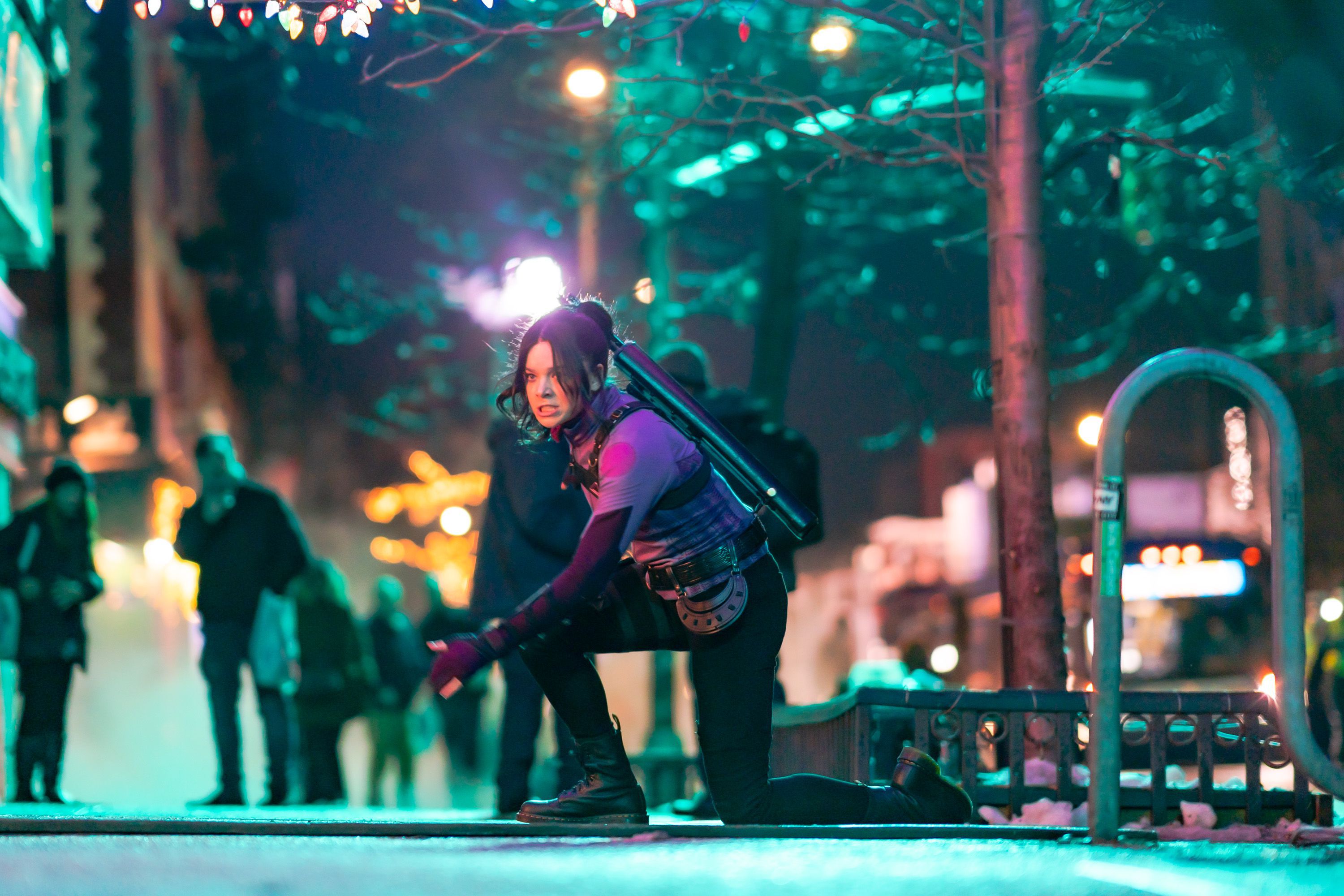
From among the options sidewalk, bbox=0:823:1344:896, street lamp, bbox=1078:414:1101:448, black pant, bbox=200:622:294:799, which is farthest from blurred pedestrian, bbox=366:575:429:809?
street lamp, bbox=1078:414:1101:448

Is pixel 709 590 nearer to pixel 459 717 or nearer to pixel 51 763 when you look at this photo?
pixel 51 763

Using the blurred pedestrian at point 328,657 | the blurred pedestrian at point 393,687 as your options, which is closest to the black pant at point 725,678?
the blurred pedestrian at point 328,657

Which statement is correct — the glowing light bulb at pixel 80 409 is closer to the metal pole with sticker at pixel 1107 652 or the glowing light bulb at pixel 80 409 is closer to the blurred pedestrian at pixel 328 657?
the blurred pedestrian at pixel 328 657

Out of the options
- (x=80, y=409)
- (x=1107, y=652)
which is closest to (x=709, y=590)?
(x=1107, y=652)

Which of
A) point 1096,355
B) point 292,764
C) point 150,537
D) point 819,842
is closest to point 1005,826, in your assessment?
point 819,842

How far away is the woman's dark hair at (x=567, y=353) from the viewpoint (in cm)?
434

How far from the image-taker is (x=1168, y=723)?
552 cm

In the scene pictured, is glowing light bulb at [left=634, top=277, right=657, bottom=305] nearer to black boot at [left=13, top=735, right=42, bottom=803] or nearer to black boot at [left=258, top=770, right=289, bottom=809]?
black boot at [left=258, top=770, right=289, bottom=809]

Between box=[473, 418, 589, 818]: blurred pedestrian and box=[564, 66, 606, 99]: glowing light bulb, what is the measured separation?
6.50 meters

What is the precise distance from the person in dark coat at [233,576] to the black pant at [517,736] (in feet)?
6.20

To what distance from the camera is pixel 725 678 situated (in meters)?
Answer: 4.48

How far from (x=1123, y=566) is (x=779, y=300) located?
1246 centimetres

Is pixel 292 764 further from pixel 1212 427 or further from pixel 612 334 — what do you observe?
pixel 1212 427

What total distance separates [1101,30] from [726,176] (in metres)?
7.34
